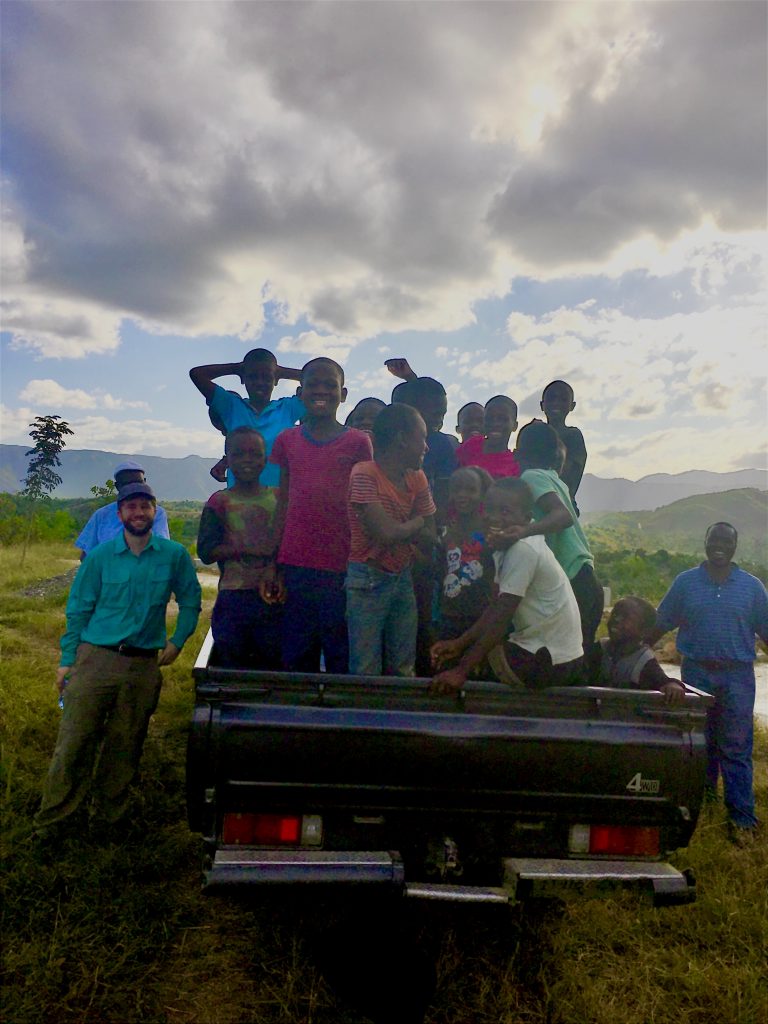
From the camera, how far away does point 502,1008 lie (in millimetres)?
2373

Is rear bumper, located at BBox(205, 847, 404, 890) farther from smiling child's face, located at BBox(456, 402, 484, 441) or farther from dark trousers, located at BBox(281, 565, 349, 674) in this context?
smiling child's face, located at BBox(456, 402, 484, 441)

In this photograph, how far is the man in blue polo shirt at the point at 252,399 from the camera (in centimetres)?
385

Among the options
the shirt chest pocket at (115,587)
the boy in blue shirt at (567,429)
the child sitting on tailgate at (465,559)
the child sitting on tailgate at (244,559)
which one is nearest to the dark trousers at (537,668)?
the child sitting on tailgate at (465,559)

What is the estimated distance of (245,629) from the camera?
3.15 metres

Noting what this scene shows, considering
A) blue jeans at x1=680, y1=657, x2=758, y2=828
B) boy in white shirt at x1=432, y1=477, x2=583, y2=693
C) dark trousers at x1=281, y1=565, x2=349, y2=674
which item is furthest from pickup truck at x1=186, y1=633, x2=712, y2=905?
blue jeans at x1=680, y1=657, x2=758, y2=828

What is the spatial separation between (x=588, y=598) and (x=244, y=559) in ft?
5.74

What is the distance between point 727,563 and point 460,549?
91.0 inches

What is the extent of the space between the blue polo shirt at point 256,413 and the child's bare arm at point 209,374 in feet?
0.15

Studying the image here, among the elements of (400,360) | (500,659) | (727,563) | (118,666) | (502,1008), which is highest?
(400,360)

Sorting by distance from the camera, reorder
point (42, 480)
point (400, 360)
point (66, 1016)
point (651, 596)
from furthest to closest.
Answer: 1. point (42, 480)
2. point (651, 596)
3. point (400, 360)
4. point (66, 1016)

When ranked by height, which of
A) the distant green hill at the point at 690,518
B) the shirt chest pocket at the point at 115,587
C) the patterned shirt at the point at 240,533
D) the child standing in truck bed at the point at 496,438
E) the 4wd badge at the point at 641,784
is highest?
the distant green hill at the point at 690,518

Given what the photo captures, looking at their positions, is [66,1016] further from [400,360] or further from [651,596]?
[651,596]

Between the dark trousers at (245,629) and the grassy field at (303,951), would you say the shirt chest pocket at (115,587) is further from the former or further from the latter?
the grassy field at (303,951)

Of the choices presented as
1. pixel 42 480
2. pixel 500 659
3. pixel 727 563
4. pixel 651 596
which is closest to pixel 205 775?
pixel 500 659
